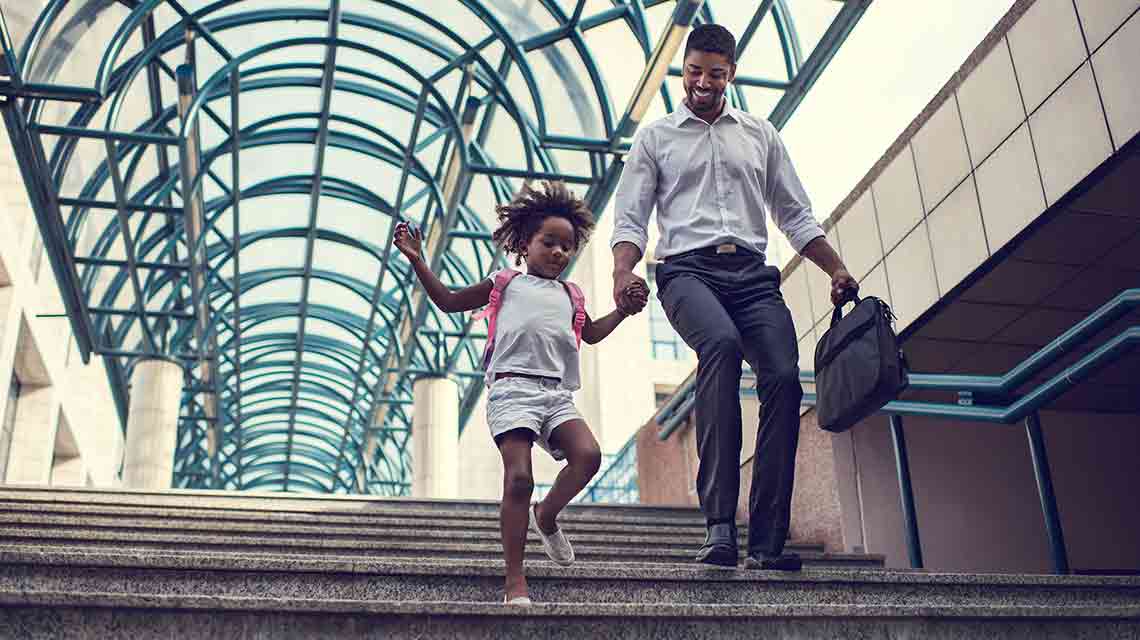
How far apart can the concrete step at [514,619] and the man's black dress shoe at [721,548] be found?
643 mm

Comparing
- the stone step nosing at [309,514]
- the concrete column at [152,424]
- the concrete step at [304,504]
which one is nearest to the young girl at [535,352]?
the stone step nosing at [309,514]

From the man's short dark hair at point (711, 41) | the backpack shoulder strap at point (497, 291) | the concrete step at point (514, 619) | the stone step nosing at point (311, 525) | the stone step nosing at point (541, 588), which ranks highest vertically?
the man's short dark hair at point (711, 41)

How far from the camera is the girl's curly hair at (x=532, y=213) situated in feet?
14.4

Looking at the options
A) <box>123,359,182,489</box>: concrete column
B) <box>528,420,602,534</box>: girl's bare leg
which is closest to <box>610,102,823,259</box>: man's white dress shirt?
<box>528,420,602,534</box>: girl's bare leg

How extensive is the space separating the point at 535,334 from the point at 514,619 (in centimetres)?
Answer: 125

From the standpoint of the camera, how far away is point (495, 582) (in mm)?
3572

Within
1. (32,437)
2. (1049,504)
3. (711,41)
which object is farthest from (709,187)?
(32,437)

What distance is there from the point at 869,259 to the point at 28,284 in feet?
46.3

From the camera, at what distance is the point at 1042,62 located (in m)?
6.31

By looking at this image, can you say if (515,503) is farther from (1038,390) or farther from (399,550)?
(1038,390)

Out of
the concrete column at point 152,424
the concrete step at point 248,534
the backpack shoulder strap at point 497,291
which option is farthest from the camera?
the concrete column at point 152,424

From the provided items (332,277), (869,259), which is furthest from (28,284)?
(869,259)

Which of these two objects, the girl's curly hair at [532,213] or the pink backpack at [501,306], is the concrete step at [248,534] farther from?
the girl's curly hair at [532,213]

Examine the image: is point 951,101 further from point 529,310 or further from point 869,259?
point 529,310
